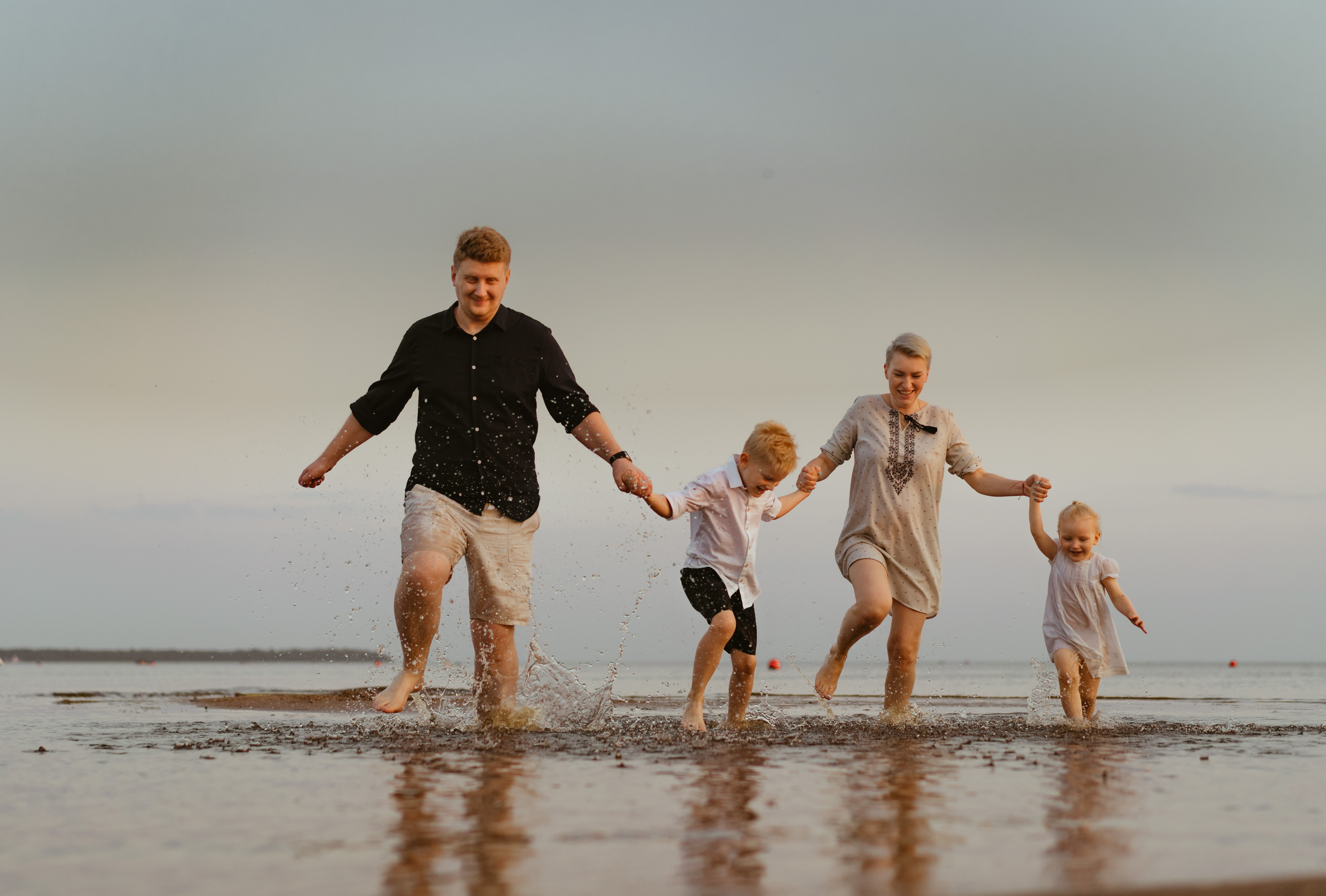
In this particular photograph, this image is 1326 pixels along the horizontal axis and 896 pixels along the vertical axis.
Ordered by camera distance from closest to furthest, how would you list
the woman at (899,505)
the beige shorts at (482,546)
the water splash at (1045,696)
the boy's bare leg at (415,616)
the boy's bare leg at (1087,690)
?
1. the boy's bare leg at (415,616)
2. the beige shorts at (482,546)
3. the woman at (899,505)
4. the boy's bare leg at (1087,690)
5. the water splash at (1045,696)

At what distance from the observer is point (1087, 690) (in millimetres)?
7672

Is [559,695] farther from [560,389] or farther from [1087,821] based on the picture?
[1087,821]

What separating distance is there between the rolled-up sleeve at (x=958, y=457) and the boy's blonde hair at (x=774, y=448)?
1.19m

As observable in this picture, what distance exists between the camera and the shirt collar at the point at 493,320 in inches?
235

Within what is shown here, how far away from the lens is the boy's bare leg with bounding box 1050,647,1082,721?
738 centimetres

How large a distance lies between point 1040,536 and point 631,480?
134 inches

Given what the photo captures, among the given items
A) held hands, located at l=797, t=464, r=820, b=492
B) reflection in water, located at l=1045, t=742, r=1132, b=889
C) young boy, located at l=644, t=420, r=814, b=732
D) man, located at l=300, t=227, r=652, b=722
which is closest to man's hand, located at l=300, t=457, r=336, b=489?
man, located at l=300, t=227, r=652, b=722

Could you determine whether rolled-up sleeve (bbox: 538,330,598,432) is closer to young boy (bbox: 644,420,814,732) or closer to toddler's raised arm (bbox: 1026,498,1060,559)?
young boy (bbox: 644,420,814,732)

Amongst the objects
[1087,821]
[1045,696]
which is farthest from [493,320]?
[1045,696]

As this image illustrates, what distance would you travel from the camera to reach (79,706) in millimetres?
9742

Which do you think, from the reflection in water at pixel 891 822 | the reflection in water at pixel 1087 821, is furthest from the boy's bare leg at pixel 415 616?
the reflection in water at pixel 1087 821

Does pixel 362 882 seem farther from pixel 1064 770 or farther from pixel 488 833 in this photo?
pixel 1064 770

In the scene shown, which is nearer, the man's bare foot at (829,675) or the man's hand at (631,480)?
the man's hand at (631,480)

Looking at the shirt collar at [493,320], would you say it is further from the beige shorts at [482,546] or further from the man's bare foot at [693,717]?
the man's bare foot at [693,717]
